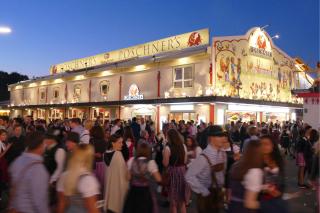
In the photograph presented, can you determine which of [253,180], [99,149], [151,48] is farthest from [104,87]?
[253,180]

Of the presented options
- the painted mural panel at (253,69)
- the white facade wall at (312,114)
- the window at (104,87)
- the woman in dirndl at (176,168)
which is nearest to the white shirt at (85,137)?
the woman in dirndl at (176,168)

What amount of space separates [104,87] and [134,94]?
4222mm

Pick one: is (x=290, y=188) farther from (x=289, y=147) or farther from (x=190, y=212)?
(x=289, y=147)

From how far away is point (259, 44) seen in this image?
25.2 m

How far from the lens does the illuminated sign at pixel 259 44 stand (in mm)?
24473

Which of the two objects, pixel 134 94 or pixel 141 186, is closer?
pixel 141 186

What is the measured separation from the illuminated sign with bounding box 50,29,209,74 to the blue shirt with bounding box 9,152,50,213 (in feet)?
72.2

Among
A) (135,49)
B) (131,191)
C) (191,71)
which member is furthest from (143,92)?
(131,191)

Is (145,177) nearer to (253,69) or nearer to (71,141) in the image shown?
(71,141)

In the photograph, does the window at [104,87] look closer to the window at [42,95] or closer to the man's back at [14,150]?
the window at [42,95]

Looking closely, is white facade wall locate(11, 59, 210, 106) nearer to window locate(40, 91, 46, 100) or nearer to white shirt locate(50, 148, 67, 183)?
window locate(40, 91, 46, 100)

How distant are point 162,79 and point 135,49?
29.8 feet

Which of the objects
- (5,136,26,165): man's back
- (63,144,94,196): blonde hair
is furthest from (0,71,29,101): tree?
(63,144,94,196): blonde hair

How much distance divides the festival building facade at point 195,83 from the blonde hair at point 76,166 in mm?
16079
